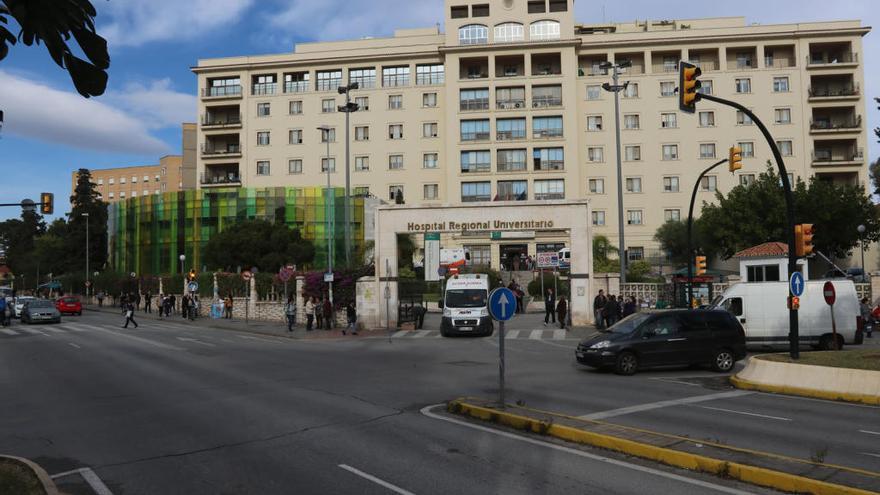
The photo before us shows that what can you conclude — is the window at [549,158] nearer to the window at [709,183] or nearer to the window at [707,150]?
the window at [707,150]

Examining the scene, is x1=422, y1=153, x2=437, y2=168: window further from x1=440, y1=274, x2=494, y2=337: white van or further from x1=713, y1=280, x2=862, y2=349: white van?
x1=713, y1=280, x2=862, y2=349: white van

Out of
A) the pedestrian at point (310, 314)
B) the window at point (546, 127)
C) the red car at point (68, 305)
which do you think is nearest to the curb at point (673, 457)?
the pedestrian at point (310, 314)

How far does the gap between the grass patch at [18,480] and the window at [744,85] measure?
67248 mm

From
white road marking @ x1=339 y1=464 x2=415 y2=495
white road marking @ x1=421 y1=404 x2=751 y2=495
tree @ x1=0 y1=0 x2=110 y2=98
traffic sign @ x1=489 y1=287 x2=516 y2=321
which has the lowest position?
white road marking @ x1=421 y1=404 x2=751 y2=495

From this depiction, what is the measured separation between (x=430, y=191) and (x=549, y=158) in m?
12.4

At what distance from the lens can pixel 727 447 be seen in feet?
25.6

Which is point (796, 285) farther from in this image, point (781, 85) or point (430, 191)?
point (781, 85)

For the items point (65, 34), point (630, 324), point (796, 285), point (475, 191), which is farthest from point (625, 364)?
point (475, 191)

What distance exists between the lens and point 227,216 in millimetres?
59844

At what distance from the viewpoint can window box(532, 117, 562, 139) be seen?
63.2 m

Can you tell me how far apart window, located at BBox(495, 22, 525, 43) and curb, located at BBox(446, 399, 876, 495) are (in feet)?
194

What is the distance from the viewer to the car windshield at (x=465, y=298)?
28047 mm

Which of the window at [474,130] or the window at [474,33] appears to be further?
the window at [474,33]

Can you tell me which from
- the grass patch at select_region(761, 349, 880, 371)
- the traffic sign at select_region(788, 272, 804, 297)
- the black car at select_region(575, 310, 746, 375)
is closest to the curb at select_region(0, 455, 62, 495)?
the black car at select_region(575, 310, 746, 375)
